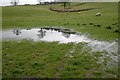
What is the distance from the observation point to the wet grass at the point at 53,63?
14.5 meters

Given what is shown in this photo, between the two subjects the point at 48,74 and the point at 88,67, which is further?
the point at 88,67

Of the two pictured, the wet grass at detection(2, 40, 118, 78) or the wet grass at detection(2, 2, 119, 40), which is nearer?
the wet grass at detection(2, 40, 118, 78)

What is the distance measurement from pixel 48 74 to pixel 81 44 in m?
9.91

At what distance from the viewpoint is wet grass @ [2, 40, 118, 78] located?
14.5 metres

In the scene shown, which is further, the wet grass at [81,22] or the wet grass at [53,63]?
the wet grass at [81,22]

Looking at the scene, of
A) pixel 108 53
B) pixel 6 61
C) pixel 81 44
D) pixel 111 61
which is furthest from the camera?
pixel 81 44

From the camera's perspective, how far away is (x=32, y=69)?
15.6 metres

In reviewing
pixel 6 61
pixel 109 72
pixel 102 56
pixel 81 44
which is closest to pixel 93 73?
pixel 109 72

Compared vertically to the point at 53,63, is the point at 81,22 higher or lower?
higher

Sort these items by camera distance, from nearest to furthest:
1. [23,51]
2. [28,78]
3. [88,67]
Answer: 1. [28,78]
2. [88,67]
3. [23,51]

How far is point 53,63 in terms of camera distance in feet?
54.9

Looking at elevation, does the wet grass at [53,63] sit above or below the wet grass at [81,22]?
below

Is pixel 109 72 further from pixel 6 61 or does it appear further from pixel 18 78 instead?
pixel 6 61

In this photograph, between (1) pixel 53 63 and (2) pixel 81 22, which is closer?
(1) pixel 53 63
